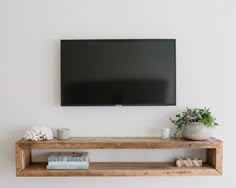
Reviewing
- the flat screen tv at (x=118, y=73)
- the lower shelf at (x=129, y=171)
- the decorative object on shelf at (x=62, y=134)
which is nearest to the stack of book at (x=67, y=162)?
the lower shelf at (x=129, y=171)

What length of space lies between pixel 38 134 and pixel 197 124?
123cm

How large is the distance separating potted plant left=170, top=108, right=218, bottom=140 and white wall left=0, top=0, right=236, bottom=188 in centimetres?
15

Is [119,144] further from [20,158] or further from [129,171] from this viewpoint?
[20,158]

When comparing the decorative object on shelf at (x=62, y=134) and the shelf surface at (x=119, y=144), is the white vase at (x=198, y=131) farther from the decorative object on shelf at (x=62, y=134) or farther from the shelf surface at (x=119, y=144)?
the decorative object on shelf at (x=62, y=134)

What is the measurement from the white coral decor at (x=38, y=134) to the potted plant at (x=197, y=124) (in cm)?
105

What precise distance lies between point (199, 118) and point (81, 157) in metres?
0.97

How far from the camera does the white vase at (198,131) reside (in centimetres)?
204

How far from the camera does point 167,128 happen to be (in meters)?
2.22

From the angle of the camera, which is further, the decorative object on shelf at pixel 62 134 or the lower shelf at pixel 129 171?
the decorative object on shelf at pixel 62 134

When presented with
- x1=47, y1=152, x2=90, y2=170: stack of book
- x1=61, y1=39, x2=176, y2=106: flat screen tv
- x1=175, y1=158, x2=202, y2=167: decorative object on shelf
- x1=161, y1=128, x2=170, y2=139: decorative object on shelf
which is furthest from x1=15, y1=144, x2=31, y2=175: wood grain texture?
x1=175, y1=158, x2=202, y2=167: decorative object on shelf

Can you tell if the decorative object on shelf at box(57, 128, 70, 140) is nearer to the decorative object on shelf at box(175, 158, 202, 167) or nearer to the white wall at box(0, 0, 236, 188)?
the white wall at box(0, 0, 236, 188)

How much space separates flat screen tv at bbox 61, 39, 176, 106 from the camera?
2180 mm

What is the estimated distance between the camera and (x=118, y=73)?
2.19 metres

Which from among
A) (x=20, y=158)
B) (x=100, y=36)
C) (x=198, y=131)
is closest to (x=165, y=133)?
(x=198, y=131)
